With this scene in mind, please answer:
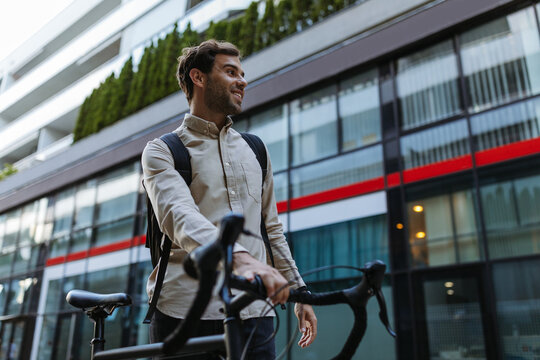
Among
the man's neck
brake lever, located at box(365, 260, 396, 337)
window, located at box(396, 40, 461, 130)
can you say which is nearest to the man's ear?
the man's neck

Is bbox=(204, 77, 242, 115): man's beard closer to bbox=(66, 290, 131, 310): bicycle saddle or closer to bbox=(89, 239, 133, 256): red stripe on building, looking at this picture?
bbox=(66, 290, 131, 310): bicycle saddle

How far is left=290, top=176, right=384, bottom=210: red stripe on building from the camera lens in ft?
29.1

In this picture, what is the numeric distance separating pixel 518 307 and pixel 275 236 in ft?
20.0

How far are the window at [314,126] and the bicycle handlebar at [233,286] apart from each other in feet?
27.7

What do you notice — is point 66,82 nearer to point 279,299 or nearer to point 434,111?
point 434,111

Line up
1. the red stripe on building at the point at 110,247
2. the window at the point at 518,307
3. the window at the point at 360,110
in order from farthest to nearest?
the red stripe on building at the point at 110,247 < the window at the point at 360,110 < the window at the point at 518,307

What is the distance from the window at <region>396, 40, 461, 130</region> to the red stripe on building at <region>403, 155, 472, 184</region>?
2.71 feet

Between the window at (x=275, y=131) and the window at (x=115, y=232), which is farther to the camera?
the window at (x=115, y=232)

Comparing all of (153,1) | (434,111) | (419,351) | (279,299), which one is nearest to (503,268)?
(419,351)

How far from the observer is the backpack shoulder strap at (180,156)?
1.97 m

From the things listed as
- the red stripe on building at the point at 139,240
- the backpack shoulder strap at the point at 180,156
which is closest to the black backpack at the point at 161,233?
the backpack shoulder strap at the point at 180,156

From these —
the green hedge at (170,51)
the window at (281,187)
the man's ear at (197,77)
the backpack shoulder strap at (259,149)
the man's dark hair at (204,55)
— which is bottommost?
the backpack shoulder strap at (259,149)

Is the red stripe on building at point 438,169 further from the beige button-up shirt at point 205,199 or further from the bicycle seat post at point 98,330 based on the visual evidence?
the bicycle seat post at point 98,330

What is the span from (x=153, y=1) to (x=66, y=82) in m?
8.15
